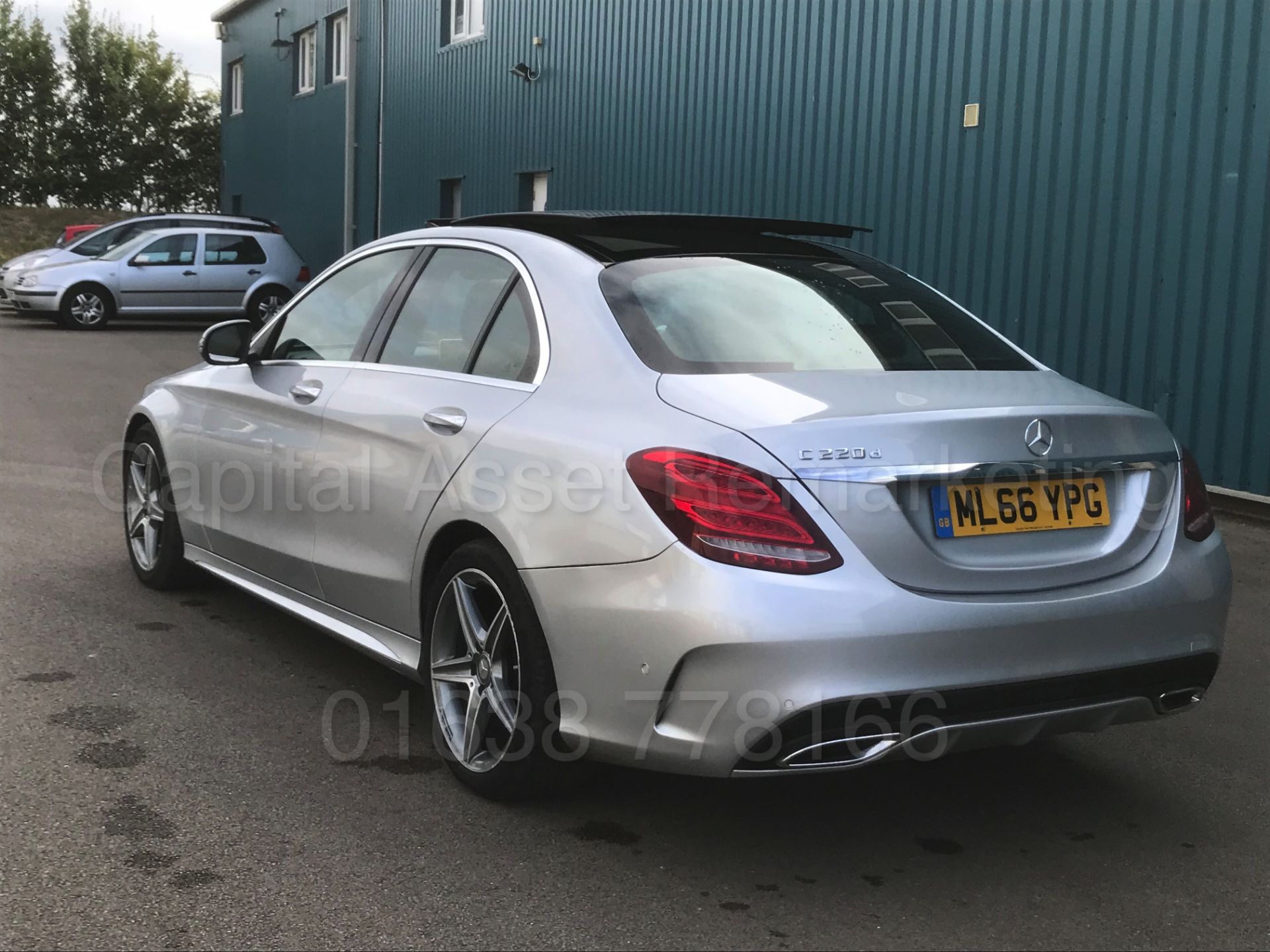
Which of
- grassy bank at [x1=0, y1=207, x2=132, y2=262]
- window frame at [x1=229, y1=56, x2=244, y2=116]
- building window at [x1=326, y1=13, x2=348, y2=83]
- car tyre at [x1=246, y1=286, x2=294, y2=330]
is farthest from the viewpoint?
grassy bank at [x1=0, y1=207, x2=132, y2=262]

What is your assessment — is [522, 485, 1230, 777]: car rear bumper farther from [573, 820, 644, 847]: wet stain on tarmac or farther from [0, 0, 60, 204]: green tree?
[0, 0, 60, 204]: green tree

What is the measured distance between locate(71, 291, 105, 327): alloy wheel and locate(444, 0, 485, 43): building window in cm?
A: 637

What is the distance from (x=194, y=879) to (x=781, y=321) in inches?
77.7

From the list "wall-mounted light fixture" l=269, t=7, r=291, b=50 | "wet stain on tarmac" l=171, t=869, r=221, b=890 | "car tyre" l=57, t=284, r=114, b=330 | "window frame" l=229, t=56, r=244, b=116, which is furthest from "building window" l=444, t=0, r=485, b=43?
"wet stain on tarmac" l=171, t=869, r=221, b=890

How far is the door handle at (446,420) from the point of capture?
3.90m

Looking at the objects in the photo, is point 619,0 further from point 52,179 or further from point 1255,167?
point 52,179

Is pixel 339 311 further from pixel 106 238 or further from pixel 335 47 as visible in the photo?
pixel 335 47

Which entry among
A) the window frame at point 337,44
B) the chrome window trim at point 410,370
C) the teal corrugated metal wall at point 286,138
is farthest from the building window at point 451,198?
the chrome window trim at point 410,370

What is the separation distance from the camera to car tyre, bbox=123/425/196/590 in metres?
5.79

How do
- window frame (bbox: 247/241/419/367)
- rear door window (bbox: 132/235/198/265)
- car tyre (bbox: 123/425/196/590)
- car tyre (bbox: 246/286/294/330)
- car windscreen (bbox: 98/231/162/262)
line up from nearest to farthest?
window frame (bbox: 247/241/419/367) < car tyre (bbox: 123/425/196/590) < car windscreen (bbox: 98/231/162/262) < rear door window (bbox: 132/235/198/265) < car tyre (bbox: 246/286/294/330)

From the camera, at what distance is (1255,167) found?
27.9ft

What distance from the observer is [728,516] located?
3109 mm

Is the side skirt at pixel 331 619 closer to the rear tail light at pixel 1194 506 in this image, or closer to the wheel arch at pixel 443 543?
the wheel arch at pixel 443 543

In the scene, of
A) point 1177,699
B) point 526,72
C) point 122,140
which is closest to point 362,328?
point 1177,699
